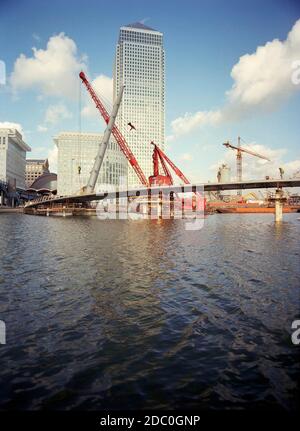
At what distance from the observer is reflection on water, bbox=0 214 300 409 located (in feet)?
25.4

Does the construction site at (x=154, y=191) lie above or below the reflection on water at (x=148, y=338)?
above

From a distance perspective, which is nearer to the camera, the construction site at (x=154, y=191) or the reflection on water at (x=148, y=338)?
the reflection on water at (x=148, y=338)

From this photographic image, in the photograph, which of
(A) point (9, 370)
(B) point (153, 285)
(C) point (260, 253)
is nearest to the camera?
(A) point (9, 370)

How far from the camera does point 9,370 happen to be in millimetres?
8805

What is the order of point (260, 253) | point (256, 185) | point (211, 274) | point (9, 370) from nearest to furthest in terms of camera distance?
point (9, 370), point (211, 274), point (260, 253), point (256, 185)

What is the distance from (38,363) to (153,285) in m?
9.63

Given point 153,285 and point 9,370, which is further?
point 153,285

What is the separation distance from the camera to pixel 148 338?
1088 centimetres

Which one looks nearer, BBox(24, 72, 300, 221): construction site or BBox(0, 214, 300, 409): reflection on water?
BBox(0, 214, 300, 409): reflection on water

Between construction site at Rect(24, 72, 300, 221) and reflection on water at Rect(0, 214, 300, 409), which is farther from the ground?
construction site at Rect(24, 72, 300, 221)

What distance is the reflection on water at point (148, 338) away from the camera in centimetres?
773

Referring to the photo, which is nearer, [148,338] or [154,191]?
[148,338]
